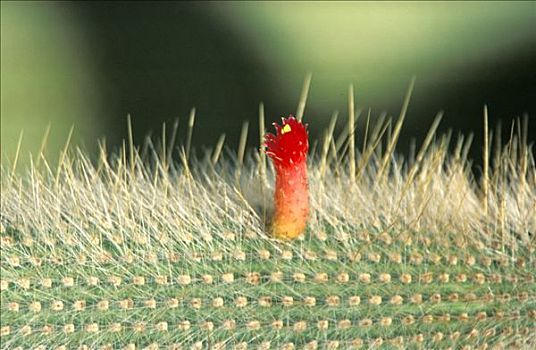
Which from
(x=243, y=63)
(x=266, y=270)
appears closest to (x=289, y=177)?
(x=266, y=270)

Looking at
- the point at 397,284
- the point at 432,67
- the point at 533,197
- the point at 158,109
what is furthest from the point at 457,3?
the point at 397,284

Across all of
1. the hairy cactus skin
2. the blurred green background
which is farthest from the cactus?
the blurred green background

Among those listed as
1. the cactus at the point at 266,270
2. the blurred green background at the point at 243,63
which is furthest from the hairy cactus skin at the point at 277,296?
the blurred green background at the point at 243,63

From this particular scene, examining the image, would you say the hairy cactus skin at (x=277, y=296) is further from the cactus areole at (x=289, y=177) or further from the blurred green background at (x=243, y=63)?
the blurred green background at (x=243, y=63)

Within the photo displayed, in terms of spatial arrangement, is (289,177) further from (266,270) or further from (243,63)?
(243,63)

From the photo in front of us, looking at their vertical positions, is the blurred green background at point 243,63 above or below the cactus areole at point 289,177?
above
